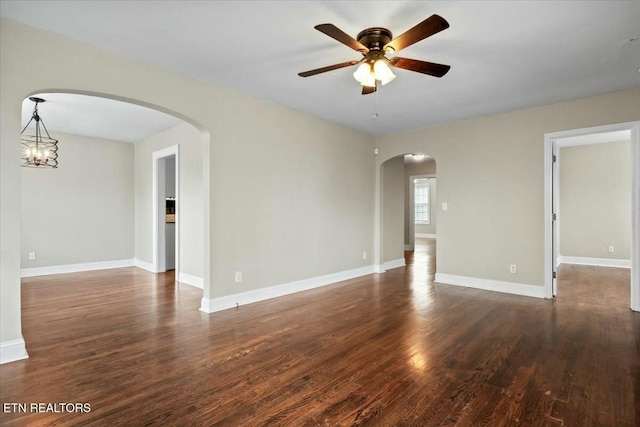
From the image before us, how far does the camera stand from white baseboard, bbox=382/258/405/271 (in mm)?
6461

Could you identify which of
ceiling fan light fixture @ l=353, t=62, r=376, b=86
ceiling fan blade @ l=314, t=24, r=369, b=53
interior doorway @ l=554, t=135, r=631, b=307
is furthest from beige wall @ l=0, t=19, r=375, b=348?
interior doorway @ l=554, t=135, r=631, b=307

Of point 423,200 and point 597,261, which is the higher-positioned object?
point 423,200

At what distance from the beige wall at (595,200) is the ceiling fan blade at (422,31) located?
23.2 ft

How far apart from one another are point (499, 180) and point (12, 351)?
19.2 feet

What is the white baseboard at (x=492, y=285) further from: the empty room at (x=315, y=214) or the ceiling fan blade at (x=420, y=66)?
the ceiling fan blade at (x=420, y=66)

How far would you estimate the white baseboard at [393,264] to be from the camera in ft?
21.2

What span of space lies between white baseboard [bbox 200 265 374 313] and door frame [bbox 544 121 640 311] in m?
2.86

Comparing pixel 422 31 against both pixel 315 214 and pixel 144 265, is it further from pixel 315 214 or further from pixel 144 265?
pixel 144 265

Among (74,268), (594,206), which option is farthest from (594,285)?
(74,268)

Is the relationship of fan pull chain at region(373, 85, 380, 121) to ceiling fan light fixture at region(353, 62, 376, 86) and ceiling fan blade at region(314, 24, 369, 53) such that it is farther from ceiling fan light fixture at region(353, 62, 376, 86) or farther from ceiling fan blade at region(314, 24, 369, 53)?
ceiling fan blade at region(314, 24, 369, 53)

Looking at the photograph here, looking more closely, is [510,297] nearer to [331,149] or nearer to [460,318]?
[460,318]

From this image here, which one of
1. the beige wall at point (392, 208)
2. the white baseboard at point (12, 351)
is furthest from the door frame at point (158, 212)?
the beige wall at point (392, 208)

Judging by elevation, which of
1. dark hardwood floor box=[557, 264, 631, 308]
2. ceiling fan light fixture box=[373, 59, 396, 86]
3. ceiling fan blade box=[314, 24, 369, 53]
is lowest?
dark hardwood floor box=[557, 264, 631, 308]

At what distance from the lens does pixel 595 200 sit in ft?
23.2
